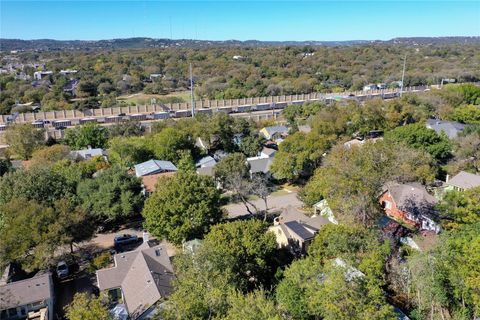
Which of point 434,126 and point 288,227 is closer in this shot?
point 288,227

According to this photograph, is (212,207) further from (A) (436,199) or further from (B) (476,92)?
(B) (476,92)

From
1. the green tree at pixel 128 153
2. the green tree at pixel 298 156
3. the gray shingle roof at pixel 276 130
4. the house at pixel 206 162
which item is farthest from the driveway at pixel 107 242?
the gray shingle roof at pixel 276 130

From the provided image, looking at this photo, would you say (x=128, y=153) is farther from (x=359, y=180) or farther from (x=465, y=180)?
(x=465, y=180)

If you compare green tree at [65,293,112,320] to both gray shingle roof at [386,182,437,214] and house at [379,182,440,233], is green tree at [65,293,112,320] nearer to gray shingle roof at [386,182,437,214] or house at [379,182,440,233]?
house at [379,182,440,233]

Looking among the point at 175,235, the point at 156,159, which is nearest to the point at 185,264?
the point at 175,235

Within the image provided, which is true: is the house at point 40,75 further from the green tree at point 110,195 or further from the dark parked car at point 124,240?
the dark parked car at point 124,240

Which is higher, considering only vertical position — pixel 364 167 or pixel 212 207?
pixel 364 167

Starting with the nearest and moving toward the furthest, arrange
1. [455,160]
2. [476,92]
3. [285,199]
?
[285,199] < [455,160] < [476,92]
